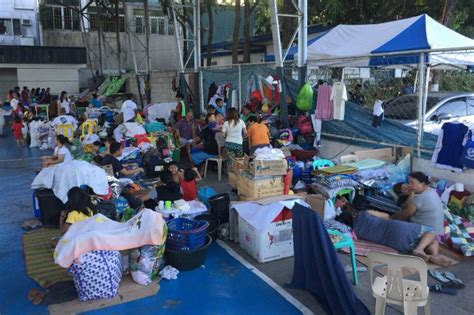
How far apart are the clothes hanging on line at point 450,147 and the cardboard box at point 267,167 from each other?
2.64 m

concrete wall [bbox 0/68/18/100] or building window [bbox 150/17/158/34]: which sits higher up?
building window [bbox 150/17/158/34]

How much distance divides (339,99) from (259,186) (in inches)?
142

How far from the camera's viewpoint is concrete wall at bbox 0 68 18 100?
86.8ft

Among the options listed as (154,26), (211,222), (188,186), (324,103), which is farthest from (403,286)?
(154,26)

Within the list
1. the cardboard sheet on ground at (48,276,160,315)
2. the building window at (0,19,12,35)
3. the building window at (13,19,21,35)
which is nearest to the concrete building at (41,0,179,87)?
the building window at (13,19,21,35)

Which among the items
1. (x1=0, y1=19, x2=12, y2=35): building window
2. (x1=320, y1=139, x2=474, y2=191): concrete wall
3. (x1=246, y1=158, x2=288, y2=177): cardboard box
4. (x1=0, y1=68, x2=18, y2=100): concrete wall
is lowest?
(x1=320, y1=139, x2=474, y2=191): concrete wall

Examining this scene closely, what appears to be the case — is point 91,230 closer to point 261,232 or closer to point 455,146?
point 261,232

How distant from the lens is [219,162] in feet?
33.1

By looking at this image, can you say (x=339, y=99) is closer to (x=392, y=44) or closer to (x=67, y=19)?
(x=392, y=44)

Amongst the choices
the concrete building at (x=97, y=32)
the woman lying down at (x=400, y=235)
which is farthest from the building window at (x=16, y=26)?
the woman lying down at (x=400, y=235)

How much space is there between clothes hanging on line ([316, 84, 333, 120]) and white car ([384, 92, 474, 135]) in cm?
159

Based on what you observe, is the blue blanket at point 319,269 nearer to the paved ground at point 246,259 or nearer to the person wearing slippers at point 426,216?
the paved ground at point 246,259

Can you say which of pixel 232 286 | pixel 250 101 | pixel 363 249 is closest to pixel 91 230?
pixel 232 286

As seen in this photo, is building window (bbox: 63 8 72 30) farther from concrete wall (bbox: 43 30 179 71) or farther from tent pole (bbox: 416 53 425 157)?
tent pole (bbox: 416 53 425 157)
